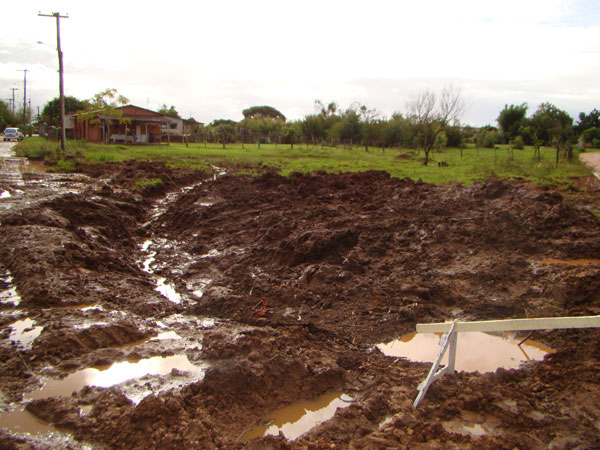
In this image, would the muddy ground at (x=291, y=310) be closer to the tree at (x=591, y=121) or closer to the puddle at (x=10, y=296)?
the puddle at (x=10, y=296)

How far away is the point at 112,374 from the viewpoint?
434 centimetres

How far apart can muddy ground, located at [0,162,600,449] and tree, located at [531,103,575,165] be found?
16539 mm

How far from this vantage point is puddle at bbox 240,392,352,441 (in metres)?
3.69

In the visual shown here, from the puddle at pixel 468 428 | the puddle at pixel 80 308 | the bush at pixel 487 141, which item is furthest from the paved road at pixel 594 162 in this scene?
the puddle at pixel 80 308

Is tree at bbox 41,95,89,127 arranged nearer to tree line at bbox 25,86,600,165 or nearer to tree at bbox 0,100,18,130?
tree line at bbox 25,86,600,165

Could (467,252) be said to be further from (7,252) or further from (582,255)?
(7,252)

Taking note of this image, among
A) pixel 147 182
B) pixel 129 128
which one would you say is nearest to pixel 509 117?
pixel 129 128

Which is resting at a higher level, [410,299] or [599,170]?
[599,170]

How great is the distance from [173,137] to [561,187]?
4170cm

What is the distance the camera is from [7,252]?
7191 millimetres

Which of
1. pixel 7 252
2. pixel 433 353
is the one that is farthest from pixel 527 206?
pixel 7 252

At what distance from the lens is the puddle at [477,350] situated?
493cm

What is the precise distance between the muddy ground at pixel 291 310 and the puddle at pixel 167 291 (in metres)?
0.05

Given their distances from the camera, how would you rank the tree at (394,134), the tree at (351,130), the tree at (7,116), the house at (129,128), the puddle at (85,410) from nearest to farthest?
the puddle at (85,410)
the house at (129,128)
the tree at (394,134)
the tree at (351,130)
the tree at (7,116)
